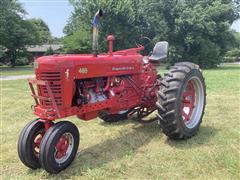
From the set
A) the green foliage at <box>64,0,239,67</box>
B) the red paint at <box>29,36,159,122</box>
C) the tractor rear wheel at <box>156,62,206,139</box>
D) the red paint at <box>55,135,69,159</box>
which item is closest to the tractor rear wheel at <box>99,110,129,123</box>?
the red paint at <box>29,36,159,122</box>

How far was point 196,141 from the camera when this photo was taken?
17.5ft

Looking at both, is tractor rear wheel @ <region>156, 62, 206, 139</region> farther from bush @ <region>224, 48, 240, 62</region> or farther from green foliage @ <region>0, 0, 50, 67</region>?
bush @ <region>224, 48, 240, 62</region>

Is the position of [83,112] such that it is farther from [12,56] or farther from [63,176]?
[12,56]

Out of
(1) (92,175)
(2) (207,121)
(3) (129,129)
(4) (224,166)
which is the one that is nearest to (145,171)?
(1) (92,175)

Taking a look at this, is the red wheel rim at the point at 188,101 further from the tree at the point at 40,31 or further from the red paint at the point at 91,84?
the tree at the point at 40,31

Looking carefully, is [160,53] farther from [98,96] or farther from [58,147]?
[58,147]

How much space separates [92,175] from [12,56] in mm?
40936

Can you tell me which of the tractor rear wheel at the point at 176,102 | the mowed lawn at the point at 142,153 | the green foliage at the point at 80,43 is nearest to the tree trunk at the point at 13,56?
the green foliage at the point at 80,43

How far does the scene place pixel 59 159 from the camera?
4316 millimetres

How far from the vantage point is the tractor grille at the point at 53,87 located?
4.32 metres

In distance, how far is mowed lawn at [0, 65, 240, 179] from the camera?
4176mm

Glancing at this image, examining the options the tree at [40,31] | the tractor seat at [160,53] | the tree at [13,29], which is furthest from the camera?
the tree at [40,31]

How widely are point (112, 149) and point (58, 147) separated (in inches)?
42.9

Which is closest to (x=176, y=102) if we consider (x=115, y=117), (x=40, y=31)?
(x=115, y=117)
